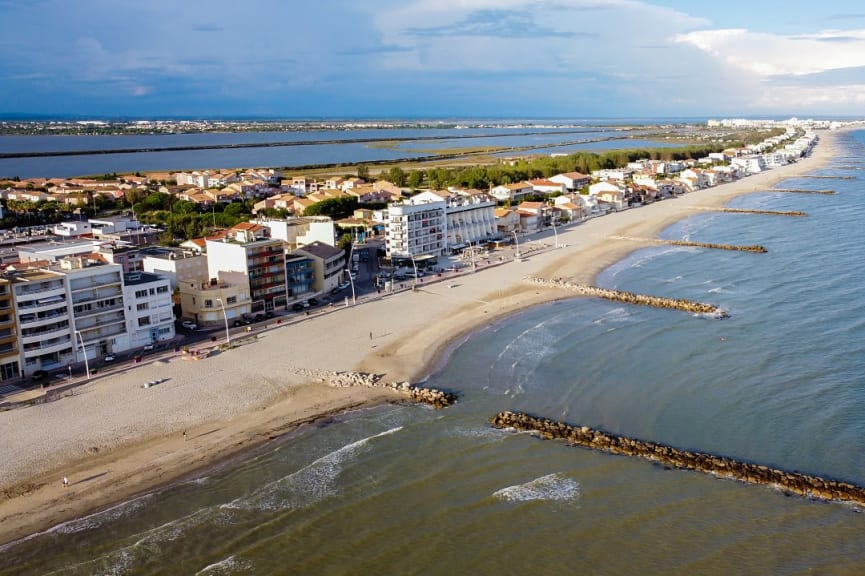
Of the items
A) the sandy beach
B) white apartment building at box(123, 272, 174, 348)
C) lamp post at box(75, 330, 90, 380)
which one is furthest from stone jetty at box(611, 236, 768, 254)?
lamp post at box(75, 330, 90, 380)

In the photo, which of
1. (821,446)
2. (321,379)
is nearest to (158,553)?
(321,379)

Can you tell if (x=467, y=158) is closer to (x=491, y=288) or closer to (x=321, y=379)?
(x=491, y=288)

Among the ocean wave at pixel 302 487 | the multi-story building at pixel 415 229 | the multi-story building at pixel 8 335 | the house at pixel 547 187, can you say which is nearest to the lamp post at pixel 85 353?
the multi-story building at pixel 8 335

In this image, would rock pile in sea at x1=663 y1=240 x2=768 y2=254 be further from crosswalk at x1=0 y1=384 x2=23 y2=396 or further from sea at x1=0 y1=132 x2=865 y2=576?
crosswalk at x1=0 y1=384 x2=23 y2=396

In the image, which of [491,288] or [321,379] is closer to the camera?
[321,379]

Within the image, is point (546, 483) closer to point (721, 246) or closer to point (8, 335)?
point (8, 335)

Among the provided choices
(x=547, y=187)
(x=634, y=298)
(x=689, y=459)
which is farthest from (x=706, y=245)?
(x=689, y=459)
